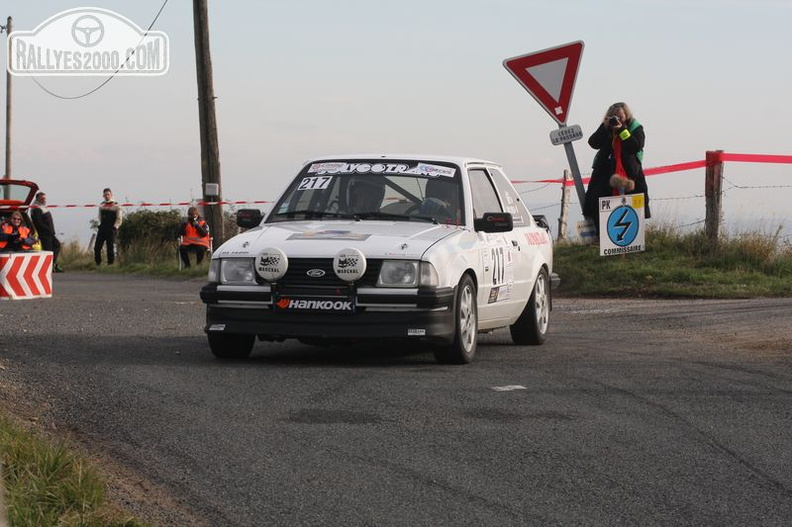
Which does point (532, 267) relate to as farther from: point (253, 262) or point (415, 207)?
point (253, 262)

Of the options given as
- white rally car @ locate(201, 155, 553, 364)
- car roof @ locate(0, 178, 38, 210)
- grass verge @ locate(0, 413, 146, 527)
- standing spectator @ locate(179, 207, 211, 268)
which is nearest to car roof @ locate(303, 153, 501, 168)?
white rally car @ locate(201, 155, 553, 364)

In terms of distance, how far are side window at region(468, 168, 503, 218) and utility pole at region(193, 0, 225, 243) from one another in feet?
43.6

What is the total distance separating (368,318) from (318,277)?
1.52 feet

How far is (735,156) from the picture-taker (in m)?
18.5

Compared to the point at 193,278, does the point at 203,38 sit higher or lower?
higher

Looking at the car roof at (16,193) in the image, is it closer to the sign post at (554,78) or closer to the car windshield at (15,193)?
the car windshield at (15,193)

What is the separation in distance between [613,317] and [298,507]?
9.27m

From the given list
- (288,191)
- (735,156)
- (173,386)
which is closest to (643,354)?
(288,191)

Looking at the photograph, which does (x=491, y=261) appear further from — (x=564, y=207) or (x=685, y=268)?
(x=564, y=207)

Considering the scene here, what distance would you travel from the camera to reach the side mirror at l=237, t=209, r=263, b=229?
10.9 m

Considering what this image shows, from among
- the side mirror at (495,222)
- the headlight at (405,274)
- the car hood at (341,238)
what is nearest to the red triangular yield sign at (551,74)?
the side mirror at (495,222)

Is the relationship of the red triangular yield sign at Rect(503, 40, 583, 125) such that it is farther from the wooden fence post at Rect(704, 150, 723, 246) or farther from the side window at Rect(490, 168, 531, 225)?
the wooden fence post at Rect(704, 150, 723, 246)

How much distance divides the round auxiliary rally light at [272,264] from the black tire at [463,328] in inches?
50.5

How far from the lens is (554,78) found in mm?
14375
